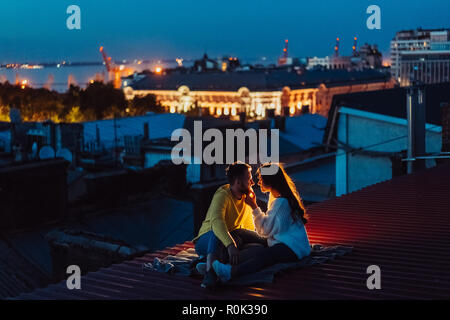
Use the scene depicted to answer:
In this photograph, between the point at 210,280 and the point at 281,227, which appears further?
the point at 281,227

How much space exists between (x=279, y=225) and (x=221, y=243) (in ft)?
1.72

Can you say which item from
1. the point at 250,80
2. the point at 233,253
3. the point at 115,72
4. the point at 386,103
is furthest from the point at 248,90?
the point at 233,253

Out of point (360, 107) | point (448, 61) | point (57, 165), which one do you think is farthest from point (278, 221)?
Answer: point (448, 61)

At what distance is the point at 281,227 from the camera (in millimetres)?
5871

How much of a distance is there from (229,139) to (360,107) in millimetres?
9031

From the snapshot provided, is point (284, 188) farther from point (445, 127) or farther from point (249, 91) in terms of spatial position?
point (249, 91)

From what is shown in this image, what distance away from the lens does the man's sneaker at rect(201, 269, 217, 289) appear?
5363 millimetres

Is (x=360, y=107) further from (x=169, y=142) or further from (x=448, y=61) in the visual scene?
(x=448, y=61)

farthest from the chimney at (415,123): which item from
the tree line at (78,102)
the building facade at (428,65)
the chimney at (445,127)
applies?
the building facade at (428,65)

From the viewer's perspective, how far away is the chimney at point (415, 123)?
44.9ft

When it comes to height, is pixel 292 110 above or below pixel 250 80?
below

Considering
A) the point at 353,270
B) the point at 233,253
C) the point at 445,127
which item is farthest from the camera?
the point at 445,127

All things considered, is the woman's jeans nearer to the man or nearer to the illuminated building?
the man
